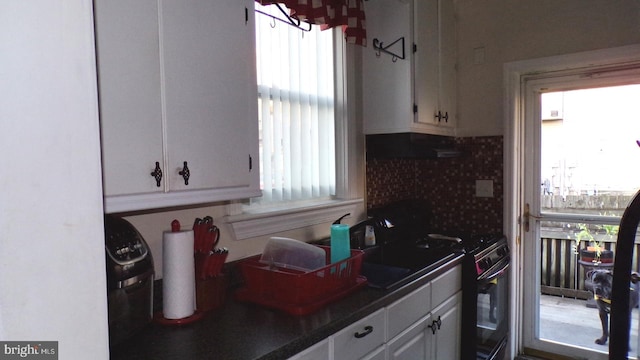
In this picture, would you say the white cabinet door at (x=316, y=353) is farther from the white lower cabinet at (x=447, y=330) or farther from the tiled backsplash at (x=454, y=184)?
the tiled backsplash at (x=454, y=184)

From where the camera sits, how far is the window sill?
1.74 meters

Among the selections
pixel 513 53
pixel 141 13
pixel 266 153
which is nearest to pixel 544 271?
pixel 513 53

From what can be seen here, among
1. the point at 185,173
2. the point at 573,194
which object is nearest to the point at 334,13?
the point at 185,173

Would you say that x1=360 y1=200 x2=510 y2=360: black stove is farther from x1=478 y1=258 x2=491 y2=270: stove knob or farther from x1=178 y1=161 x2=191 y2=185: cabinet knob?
x1=178 y1=161 x2=191 y2=185: cabinet knob

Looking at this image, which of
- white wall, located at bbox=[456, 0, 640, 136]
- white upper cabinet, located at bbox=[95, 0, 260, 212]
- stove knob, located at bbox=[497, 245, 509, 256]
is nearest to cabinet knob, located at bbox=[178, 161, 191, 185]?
white upper cabinet, located at bbox=[95, 0, 260, 212]

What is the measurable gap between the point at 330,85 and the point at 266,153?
676 mm

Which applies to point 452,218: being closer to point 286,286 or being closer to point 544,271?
point 544,271

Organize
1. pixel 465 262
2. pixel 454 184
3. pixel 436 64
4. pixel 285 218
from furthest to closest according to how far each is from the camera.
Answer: pixel 454 184 → pixel 436 64 → pixel 465 262 → pixel 285 218

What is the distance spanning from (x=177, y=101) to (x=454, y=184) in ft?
7.46

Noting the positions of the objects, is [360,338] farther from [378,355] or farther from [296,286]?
[296,286]

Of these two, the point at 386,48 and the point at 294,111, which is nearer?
the point at 294,111

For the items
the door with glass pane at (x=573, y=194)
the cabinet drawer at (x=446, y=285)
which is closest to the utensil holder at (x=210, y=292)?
the cabinet drawer at (x=446, y=285)

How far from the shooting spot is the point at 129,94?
1.07 metres

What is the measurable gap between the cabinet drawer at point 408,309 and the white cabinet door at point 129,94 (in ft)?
3.43
